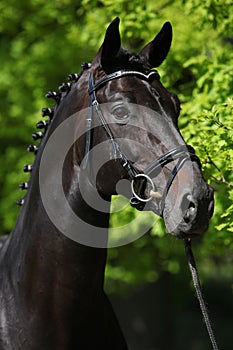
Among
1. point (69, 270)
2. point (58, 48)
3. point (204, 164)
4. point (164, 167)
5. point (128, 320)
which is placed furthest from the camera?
A: point (128, 320)

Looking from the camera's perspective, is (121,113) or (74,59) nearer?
(121,113)

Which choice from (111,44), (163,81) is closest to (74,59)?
(163,81)

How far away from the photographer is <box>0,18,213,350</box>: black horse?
336 cm

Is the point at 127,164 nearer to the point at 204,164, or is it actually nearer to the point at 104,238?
the point at 104,238

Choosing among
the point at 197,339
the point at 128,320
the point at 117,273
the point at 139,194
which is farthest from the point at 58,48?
the point at 197,339

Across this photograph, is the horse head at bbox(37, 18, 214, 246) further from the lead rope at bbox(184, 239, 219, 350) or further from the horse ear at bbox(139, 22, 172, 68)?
the lead rope at bbox(184, 239, 219, 350)

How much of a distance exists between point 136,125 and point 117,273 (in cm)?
661

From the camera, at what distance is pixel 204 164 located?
4.21 m

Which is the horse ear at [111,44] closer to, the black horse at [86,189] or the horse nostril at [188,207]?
the black horse at [86,189]

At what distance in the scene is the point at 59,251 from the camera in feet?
12.0

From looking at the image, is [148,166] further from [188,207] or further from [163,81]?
[163,81]

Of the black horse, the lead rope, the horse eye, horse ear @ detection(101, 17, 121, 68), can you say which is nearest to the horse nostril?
the black horse

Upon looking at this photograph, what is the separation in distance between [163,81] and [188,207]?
287cm

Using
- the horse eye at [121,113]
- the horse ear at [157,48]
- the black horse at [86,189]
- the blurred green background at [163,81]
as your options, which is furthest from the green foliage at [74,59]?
the horse eye at [121,113]
